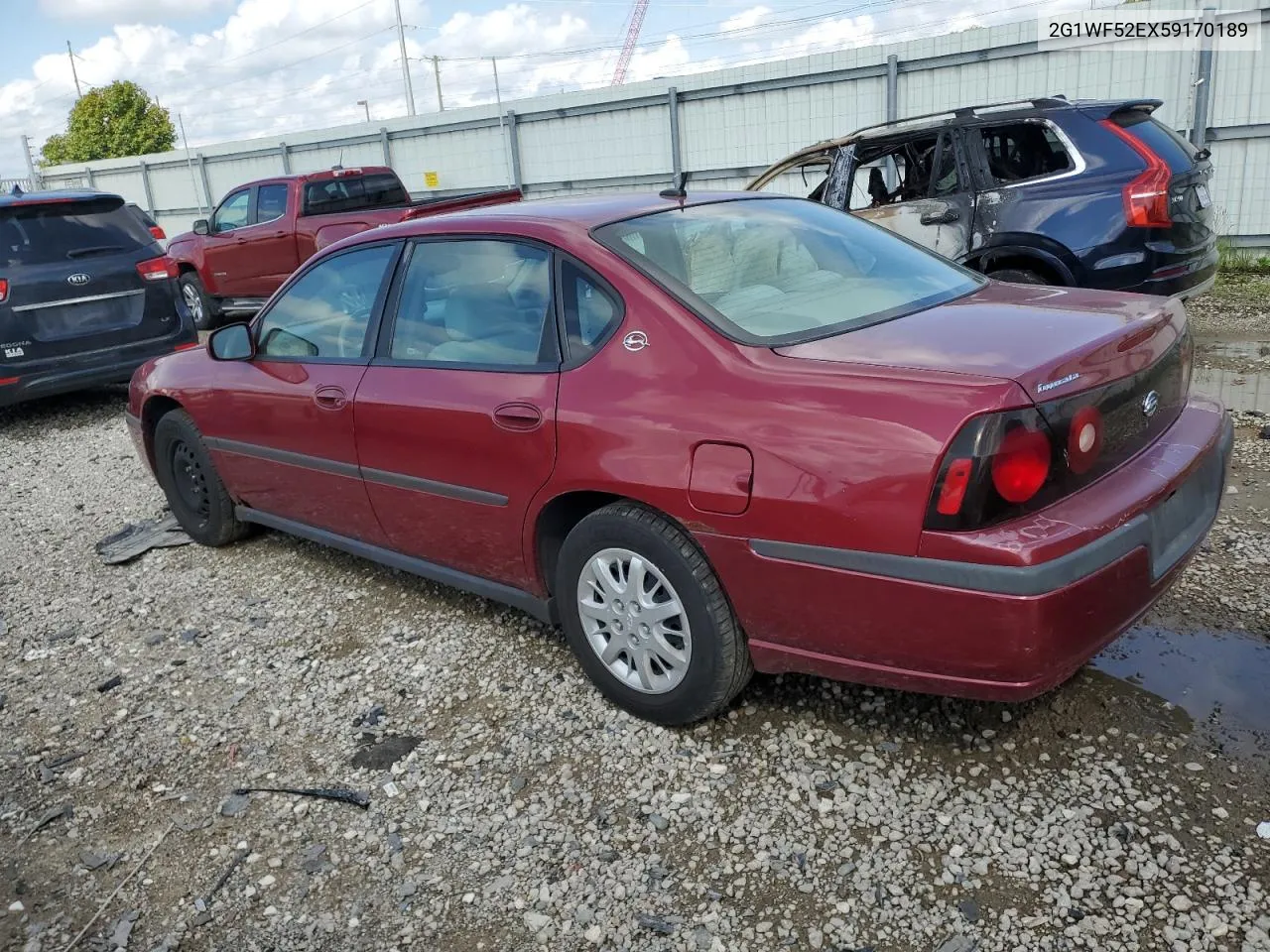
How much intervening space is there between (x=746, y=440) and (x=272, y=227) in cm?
1065

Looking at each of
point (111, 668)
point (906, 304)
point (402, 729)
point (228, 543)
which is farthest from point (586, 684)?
point (228, 543)

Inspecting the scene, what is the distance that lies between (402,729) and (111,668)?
143 centimetres

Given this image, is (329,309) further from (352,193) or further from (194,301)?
(194,301)

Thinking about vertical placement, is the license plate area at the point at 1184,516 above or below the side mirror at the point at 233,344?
below

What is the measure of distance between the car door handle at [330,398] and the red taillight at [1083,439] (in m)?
2.56

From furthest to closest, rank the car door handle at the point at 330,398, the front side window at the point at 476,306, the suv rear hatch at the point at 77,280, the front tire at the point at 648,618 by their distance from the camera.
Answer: the suv rear hatch at the point at 77,280
the car door handle at the point at 330,398
the front side window at the point at 476,306
the front tire at the point at 648,618

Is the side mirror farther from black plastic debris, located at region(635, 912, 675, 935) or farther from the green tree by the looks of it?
the green tree

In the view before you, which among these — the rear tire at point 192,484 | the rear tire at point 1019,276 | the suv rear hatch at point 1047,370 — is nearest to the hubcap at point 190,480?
the rear tire at point 192,484

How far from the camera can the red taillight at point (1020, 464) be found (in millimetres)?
2297

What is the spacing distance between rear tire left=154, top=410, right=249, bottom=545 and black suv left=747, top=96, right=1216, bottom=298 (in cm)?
479

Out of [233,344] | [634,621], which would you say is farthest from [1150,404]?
[233,344]

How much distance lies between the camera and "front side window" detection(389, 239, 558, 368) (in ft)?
10.7

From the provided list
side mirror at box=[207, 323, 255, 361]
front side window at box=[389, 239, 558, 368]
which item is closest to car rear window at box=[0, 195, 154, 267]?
side mirror at box=[207, 323, 255, 361]

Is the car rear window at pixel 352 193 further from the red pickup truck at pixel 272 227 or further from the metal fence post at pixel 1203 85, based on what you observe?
the metal fence post at pixel 1203 85
